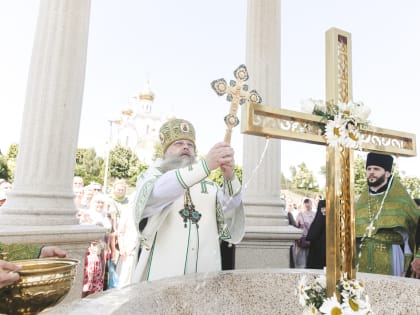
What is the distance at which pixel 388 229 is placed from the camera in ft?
11.3

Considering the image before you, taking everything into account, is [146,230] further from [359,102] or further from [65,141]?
[65,141]

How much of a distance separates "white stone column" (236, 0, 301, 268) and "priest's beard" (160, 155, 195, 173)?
6.27 feet

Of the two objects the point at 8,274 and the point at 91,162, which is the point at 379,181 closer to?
the point at 8,274

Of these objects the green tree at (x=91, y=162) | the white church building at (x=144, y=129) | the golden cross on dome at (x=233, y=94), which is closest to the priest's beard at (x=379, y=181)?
the golden cross on dome at (x=233, y=94)

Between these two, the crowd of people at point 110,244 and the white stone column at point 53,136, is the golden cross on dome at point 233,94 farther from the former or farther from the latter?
the crowd of people at point 110,244

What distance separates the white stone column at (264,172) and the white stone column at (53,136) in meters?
1.86

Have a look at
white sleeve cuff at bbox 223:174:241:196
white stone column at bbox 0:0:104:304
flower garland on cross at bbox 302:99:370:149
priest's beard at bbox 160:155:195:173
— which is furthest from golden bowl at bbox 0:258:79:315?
white stone column at bbox 0:0:104:304

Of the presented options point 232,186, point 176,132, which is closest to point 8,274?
point 232,186

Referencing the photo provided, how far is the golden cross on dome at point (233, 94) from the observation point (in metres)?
1.79

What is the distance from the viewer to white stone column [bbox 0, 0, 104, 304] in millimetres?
3355

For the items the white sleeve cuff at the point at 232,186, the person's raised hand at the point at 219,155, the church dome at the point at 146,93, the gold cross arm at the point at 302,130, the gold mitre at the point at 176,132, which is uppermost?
the church dome at the point at 146,93

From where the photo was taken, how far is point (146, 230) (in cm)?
226

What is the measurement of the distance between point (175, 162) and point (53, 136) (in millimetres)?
1713

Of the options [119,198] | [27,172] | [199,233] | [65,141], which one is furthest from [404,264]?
[119,198]
